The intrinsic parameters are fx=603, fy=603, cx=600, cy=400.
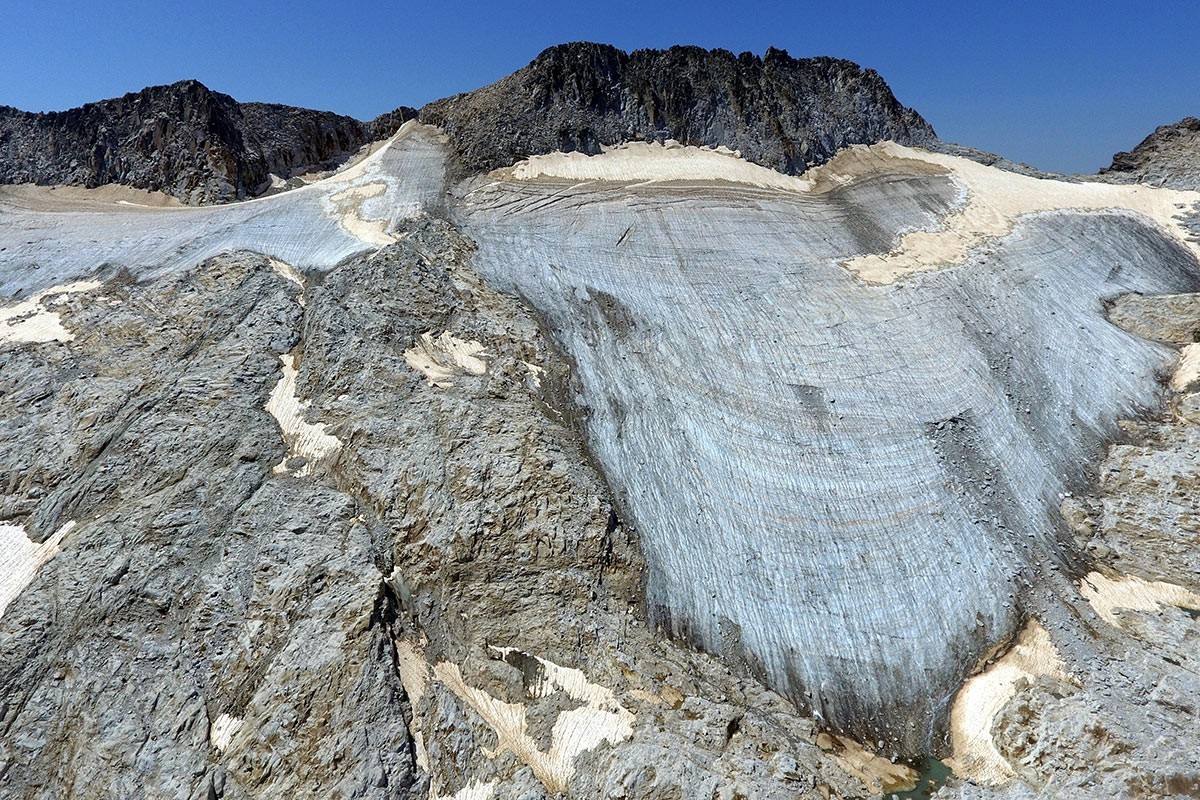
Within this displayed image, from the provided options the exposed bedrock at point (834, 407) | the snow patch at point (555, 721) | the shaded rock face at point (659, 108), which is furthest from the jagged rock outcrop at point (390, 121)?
the snow patch at point (555, 721)

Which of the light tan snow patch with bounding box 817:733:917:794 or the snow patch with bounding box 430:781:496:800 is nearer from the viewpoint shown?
the snow patch with bounding box 430:781:496:800

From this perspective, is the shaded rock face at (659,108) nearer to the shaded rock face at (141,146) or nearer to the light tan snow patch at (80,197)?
the shaded rock face at (141,146)

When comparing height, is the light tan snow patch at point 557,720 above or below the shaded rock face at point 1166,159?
below

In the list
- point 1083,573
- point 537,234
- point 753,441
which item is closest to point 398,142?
point 537,234

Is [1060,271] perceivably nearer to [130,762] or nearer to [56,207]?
[130,762]

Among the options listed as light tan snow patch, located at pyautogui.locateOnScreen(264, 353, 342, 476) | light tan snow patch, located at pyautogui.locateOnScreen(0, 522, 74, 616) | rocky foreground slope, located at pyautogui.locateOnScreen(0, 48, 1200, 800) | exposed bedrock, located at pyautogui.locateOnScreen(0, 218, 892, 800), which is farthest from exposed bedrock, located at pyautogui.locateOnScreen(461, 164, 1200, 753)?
light tan snow patch, located at pyautogui.locateOnScreen(0, 522, 74, 616)

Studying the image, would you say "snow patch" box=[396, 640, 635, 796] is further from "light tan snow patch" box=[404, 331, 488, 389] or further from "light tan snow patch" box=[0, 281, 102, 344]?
"light tan snow patch" box=[0, 281, 102, 344]
